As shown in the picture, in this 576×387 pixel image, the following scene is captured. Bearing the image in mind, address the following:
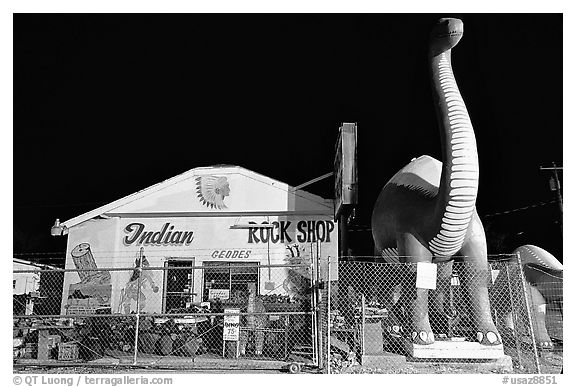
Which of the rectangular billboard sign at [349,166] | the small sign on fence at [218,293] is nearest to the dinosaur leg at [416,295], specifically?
the rectangular billboard sign at [349,166]

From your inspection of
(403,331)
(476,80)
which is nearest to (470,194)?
(403,331)

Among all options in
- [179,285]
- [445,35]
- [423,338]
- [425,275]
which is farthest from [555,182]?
[423,338]

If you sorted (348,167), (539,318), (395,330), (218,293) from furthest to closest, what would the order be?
(218,293)
(348,167)
(539,318)
(395,330)

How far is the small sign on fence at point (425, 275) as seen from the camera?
7743mm

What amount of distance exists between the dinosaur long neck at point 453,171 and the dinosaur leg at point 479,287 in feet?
1.53

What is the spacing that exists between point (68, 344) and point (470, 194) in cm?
712

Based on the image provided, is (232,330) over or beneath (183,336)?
over

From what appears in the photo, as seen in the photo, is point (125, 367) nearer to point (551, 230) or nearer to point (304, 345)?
point (304, 345)

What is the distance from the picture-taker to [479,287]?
26.4 feet

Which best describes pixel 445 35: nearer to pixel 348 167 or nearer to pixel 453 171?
pixel 453 171

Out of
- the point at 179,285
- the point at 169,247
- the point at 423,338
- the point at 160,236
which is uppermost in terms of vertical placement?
the point at 160,236

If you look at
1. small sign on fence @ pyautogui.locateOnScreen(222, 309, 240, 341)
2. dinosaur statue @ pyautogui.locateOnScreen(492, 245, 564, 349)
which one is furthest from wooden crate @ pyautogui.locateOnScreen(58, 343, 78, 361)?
dinosaur statue @ pyautogui.locateOnScreen(492, 245, 564, 349)

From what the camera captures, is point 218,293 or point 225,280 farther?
point 225,280

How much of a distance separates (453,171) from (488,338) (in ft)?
8.24
